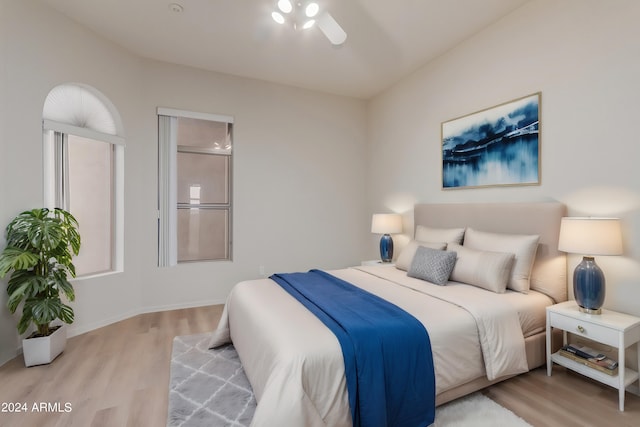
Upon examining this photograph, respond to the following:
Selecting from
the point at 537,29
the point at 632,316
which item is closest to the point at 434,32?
the point at 537,29

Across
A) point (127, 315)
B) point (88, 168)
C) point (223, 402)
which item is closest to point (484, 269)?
point (223, 402)

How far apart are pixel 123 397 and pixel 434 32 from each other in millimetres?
3960

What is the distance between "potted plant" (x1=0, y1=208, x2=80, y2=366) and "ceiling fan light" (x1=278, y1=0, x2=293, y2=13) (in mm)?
2431

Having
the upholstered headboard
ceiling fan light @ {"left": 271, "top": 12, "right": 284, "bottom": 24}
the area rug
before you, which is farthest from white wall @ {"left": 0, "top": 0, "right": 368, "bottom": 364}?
the upholstered headboard

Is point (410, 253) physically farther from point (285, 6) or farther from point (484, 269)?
point (285, 6)

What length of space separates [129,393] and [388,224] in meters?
3.08

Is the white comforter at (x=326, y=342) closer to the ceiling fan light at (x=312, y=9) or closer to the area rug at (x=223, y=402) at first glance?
the area rug at (x=223, y=402)

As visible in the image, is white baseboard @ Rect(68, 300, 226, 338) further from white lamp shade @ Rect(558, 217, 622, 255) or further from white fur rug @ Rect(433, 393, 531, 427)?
white lamp shade @ Rect(558, 217, 622, 255)

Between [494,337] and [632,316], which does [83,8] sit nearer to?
[494,337]

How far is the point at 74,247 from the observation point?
8.72ft

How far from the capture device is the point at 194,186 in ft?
13.2

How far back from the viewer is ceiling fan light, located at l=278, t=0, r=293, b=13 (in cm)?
227

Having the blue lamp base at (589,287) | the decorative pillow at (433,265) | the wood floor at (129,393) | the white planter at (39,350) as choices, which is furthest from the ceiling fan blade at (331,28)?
the white planter at (39,350)

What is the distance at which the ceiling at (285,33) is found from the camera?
2658 mm
